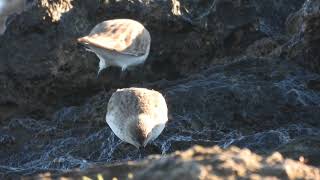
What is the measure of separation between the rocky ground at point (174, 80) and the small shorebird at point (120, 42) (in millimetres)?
348

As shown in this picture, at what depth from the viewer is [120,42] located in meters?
9.74

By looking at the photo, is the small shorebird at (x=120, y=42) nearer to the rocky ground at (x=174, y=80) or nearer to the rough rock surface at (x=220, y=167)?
the rocky ground at (x=174, y=80)

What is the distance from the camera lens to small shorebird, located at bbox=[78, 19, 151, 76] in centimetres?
949

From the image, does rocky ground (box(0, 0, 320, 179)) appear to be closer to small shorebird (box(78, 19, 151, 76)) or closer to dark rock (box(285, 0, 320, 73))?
dark rock (box(285, 0, 320, 73))

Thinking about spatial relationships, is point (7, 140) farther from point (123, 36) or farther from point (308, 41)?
point (308, 41)

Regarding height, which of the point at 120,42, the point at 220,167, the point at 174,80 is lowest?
the point at 174,80

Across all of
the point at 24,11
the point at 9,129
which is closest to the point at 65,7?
the point at 24,11

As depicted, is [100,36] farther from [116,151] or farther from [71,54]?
[116,151]

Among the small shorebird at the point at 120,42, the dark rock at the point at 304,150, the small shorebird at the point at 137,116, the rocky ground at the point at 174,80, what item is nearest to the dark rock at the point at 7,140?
the rocky ground at the point at 174,80

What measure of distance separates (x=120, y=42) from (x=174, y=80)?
925mm

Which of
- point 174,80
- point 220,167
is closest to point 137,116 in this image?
point 174,80

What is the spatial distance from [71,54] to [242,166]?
6.50 meters

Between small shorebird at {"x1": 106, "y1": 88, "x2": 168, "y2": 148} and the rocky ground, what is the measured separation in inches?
14.0

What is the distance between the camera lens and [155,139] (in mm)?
8258
